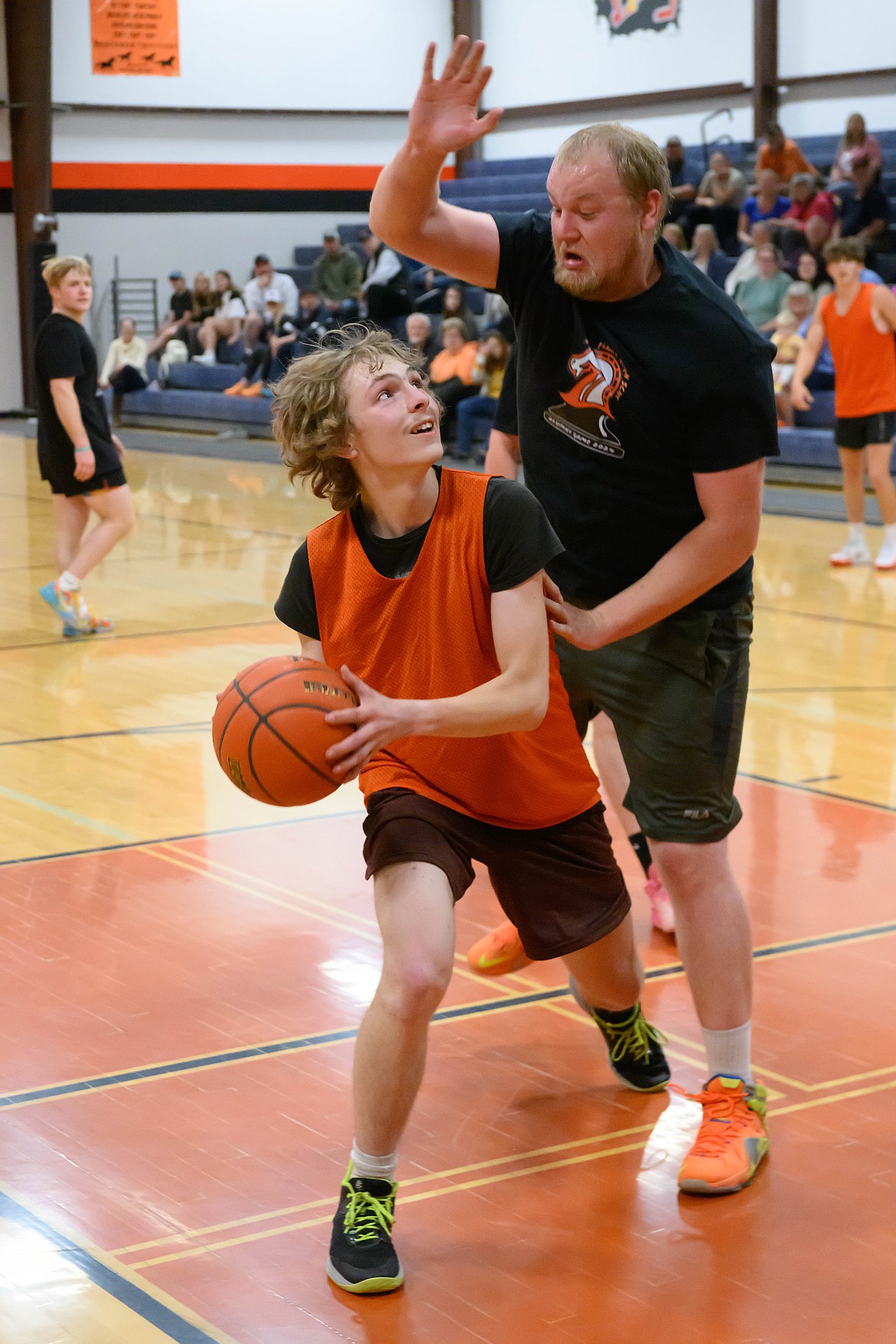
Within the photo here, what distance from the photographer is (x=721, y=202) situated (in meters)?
16.2

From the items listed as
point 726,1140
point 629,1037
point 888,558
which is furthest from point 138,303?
point 726,1140

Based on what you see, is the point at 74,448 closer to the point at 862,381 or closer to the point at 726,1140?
the point at 862,381

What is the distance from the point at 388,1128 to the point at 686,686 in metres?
0.92

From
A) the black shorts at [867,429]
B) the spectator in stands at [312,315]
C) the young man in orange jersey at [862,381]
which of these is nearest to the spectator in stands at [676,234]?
the spectator in stands at [312,315]

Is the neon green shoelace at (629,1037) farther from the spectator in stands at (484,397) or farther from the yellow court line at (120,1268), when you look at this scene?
the spectator in stands at (484,397)

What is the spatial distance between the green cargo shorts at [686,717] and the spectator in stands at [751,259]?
39.3ft

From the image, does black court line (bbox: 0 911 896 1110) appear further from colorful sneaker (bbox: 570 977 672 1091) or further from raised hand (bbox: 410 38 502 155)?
raised hand (bbox: 410 38 502 155)

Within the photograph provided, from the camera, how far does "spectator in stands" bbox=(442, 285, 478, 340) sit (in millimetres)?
14820

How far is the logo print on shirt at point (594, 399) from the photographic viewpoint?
3.02 metres

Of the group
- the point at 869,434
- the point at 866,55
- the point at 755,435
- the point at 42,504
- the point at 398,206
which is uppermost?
the point at 866,55

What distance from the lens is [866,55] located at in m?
17.3

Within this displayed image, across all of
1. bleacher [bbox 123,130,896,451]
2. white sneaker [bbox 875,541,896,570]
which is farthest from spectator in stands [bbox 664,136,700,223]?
white sneaker [bbox 875,541,896,570]

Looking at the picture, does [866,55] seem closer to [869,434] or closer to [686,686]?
[869,434]

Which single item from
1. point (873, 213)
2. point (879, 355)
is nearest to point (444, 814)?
point (879, 355)
